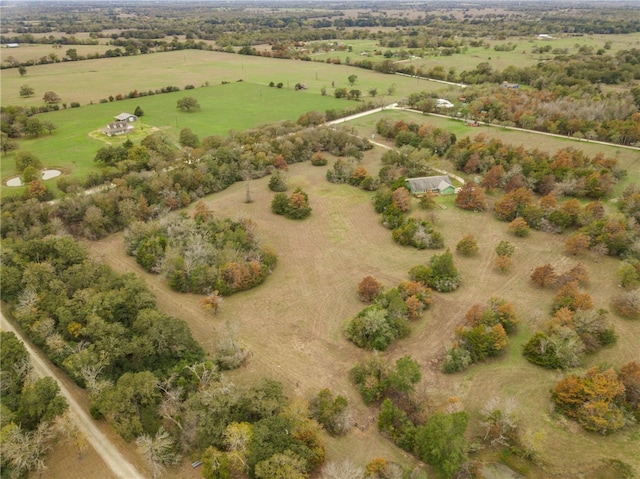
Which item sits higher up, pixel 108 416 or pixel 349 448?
pixel 108 416

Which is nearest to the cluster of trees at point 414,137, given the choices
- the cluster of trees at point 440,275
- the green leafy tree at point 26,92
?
the cluster of trees at point 440,275

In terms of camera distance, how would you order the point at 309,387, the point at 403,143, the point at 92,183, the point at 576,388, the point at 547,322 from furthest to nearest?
the point at 403,143 → the point at 92,183 → the point at 547,322 → the point at 309,387 → the point at 576,388

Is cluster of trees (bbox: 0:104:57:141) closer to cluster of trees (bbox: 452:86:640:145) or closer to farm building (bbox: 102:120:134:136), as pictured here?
farm building (bbox: 102:120:134:136)

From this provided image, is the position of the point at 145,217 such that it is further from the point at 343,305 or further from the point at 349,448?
the point at 349,448

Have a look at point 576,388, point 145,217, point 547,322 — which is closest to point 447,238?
point 547,322

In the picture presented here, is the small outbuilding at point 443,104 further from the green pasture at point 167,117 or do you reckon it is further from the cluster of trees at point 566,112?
the green pasture at point 167,117

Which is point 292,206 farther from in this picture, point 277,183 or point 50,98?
point 50,98
